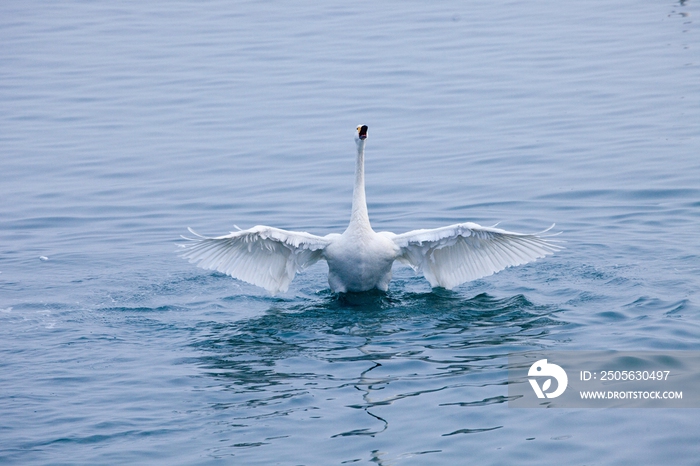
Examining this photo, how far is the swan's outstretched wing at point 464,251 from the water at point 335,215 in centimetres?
39

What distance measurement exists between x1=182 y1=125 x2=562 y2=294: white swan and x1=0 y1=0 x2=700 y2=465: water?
1.38ft

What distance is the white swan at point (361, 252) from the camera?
12.5 meters

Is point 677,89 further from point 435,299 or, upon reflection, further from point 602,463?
point 602,463

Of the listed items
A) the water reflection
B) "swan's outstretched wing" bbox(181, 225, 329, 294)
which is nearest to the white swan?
"swan's outstretched wing" bbox(181, 225, 329, 294)

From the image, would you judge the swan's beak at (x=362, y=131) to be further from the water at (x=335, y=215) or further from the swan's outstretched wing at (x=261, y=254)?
the water at (x=335, y=215)

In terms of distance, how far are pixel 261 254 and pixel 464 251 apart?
8.92 ft

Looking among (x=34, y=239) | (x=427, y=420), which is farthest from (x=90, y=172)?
(x=427, y=420)

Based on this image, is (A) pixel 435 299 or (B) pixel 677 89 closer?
(A) pixel 435 299

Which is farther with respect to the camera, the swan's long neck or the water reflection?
the swan's long neck

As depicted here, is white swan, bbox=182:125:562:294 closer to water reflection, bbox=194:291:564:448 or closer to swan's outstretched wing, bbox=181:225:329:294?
swan's outstretched wing, bbox=181:225:329:294

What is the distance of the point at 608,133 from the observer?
20.1 m

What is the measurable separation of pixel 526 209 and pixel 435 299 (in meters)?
4.11

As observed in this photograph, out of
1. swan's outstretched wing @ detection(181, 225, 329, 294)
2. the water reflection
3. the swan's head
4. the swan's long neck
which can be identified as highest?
the swan's head

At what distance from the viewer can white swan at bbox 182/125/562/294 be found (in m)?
12.5
